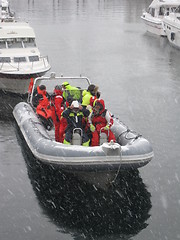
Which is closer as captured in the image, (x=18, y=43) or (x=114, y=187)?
(x=114, y=187)

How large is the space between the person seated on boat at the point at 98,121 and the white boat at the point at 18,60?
23.5 ft

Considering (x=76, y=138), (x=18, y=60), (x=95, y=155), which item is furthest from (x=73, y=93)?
(x=18, y=60)

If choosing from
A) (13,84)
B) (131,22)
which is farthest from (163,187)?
(131,22)

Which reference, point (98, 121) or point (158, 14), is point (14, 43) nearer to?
point (98, 121)

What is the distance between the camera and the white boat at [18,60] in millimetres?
17422

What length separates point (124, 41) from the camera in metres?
36.9

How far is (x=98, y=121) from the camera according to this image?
10.7 meters

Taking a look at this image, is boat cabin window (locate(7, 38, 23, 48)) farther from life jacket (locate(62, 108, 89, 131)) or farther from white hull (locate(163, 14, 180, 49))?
white hull (locate(163, 14, 180, 49))

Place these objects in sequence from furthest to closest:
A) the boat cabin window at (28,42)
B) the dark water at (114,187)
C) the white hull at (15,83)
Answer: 1. the boat cabin window at (28,42)
2. the white hull at (15,83)
3. the dark water at (114,187)

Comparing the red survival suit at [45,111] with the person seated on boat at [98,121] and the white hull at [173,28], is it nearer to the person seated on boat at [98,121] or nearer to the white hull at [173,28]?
the person seated on boat at [98,121]

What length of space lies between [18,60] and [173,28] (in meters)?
17.6

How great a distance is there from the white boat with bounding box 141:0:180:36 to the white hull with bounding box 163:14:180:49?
4426mm

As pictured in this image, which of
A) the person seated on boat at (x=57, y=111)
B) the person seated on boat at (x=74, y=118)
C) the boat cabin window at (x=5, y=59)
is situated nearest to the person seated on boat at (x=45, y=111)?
the person seated on boat at (x=57, y=111)

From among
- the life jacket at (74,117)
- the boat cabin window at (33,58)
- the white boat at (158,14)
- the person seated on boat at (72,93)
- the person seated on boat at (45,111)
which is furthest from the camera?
the white boat at (158,14)
